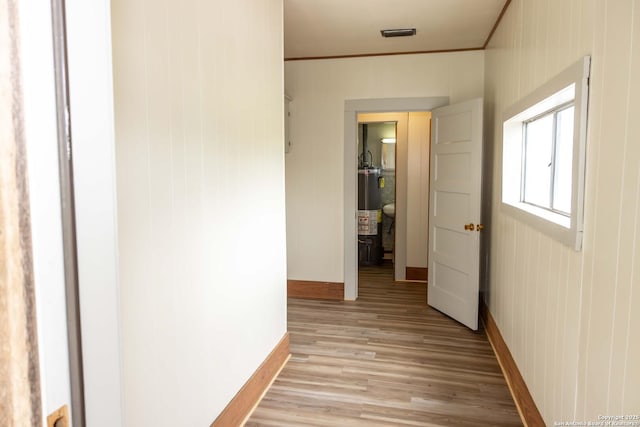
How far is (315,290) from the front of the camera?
16.4 feet

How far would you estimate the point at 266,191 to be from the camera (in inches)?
114

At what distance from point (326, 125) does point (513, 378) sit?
3072mm

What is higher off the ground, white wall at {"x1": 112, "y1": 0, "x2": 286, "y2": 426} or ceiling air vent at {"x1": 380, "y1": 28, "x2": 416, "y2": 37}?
ceiling air vent at {"x1": 380, "y1": 28, "x2": 416, "y2": 37}

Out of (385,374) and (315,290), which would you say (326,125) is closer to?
(315,290)

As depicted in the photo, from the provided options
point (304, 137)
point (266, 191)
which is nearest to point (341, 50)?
point (304, 137)

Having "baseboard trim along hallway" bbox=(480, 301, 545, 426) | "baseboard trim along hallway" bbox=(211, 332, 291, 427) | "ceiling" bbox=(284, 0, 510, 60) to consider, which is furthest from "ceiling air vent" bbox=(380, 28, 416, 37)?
"baseboard trim along hallway" bbox=(211, 332, 291, 427)

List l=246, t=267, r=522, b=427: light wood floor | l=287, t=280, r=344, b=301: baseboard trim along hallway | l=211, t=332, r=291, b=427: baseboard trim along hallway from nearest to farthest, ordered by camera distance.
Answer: l=211, t=332, r=291, b=427: baseboard trim along hallway < l=246, t=267, r=522, b=427: light wood floor < l=287, t=280, r=344, b=301: baseboard trim along hallway

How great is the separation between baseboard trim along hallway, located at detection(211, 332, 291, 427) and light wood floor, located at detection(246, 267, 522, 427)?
5 cm

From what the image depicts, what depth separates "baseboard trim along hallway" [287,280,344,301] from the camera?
195 inches

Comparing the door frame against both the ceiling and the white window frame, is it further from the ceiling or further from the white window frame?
the white window frame

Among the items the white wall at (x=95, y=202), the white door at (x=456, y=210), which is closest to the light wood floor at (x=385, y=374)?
the white door at (x=456, y=210)

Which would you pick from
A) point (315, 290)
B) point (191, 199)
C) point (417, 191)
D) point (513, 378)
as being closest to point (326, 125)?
point (417, 191)

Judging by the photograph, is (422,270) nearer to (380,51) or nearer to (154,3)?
(380,51)

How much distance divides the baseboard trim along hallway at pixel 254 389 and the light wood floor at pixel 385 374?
0.05 metres
